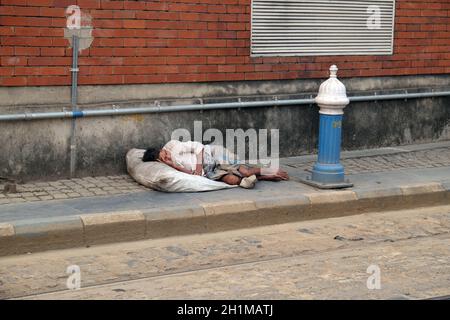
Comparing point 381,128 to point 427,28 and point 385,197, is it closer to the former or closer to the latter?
point 427,28

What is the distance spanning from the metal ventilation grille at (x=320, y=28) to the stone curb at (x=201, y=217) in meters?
2.65

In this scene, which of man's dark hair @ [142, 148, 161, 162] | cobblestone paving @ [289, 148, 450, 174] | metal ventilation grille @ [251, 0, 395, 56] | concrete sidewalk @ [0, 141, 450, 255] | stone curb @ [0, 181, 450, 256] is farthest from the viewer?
metal ventilation grille @ [251, 0, 395, 56]

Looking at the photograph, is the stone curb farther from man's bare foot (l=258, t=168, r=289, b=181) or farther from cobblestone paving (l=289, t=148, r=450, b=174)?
cobblestone paving (l=289, t=148, r=450, b=174)

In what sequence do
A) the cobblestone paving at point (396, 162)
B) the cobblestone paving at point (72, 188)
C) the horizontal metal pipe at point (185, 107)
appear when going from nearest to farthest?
the cobblestone paving at point (72, 188) < the horizontal metal pipe at point (185, 107) < the cobblestone paving at point (396, 162)

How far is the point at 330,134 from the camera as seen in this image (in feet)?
33.5

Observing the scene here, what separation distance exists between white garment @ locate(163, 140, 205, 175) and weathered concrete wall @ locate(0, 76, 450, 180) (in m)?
0.68

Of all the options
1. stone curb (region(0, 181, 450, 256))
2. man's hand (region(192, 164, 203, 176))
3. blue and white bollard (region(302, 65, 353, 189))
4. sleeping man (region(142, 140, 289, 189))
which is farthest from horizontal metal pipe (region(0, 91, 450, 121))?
stone curb (region(0, 181, 450, 256))

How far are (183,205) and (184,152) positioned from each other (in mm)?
1198

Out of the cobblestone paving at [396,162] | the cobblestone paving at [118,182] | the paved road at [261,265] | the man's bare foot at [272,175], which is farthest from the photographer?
the cobblestone paving at [396,162]

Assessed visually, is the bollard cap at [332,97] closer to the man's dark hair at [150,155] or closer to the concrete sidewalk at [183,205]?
the concrete sidewalk at [183,205]

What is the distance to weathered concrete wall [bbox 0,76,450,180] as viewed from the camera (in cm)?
997

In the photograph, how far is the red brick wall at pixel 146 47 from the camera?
9.78m

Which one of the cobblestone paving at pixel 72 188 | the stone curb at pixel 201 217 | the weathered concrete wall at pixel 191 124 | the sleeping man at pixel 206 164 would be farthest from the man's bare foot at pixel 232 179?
the weathered concrete wall at pixel 191 124

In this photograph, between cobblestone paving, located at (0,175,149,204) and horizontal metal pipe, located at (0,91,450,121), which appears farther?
horizontal metal pipe, located at (0,91,450,121)
